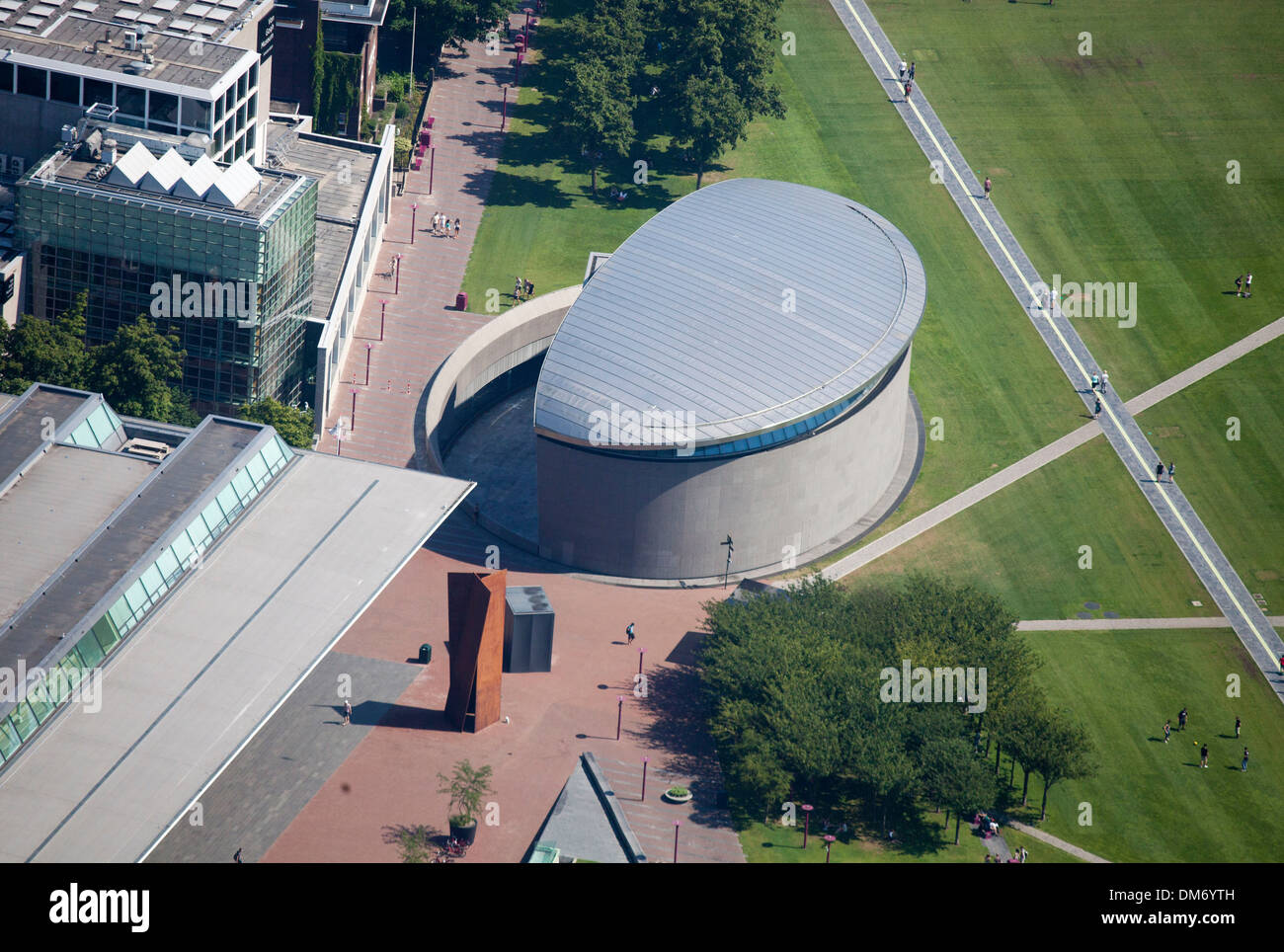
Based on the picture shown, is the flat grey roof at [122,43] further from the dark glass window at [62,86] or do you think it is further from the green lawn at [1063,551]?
the green lawn at [1063,551]

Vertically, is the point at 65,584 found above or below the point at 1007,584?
above

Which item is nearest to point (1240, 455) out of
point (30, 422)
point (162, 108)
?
point (162, 108)

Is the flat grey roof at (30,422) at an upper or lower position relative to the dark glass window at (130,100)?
lower

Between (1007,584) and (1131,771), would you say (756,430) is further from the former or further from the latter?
(1131,771)

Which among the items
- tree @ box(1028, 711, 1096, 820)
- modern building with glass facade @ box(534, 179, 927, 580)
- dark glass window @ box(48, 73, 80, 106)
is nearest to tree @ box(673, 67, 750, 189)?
modern building with glass facade @ box(534, 179, 927, 580)

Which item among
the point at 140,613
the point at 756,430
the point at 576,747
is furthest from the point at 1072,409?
the point at 140,613

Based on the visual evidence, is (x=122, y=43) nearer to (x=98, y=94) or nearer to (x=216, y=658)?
(x=98, y=94)

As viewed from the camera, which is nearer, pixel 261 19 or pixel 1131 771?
pixel 1131 771

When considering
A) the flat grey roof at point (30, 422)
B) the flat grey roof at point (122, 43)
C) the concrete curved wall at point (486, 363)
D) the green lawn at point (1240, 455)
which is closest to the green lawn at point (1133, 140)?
the green lawn at point (1240, 455)
